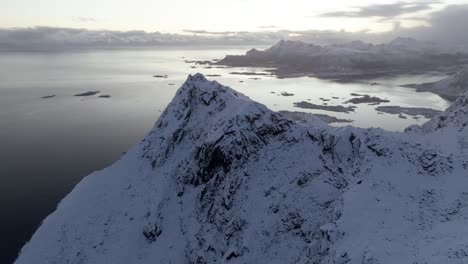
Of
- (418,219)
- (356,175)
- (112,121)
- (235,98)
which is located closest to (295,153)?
(356,175)

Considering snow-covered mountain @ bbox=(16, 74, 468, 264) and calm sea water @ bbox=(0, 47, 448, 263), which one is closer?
snow-covered mountain @ bbox=(16, 74, 468, 264)

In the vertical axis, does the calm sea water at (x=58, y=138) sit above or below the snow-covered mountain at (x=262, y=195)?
below

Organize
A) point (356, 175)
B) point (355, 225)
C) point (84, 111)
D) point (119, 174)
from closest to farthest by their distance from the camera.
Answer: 1. point (355, 225)
2. point (356, 175)
3. point (119, 174)
4. point (84, 111)

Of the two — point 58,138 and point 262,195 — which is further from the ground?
point 262,195

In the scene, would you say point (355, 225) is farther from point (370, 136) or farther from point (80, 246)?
point (80, 246)

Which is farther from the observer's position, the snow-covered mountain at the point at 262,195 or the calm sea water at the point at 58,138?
the calm sea water at the point at 58,138

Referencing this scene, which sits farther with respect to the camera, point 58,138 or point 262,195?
point 58,138

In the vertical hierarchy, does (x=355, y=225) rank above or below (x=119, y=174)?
above

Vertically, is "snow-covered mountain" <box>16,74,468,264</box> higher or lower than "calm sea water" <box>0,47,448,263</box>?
higher
